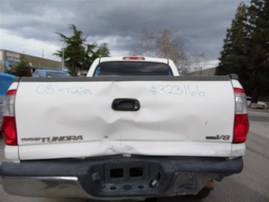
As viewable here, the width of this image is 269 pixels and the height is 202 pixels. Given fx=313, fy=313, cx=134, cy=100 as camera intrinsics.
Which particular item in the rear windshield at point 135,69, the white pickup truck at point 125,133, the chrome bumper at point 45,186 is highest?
the rear windshield at point 135,69

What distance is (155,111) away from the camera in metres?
3.06

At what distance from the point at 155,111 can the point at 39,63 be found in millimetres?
66143

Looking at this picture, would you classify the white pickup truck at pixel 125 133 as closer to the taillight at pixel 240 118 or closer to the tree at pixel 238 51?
the taillight at pixel 240 118

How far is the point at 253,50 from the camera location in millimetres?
36312

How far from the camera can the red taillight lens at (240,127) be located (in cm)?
307

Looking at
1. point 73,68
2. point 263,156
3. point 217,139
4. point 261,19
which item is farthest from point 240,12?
point 217,139

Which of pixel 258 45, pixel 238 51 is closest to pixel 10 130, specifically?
pixel 258 45

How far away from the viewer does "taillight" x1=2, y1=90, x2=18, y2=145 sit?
2939 mm

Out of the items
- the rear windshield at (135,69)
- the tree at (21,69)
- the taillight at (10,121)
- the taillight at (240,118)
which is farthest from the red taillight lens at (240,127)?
the tree at (21,69)

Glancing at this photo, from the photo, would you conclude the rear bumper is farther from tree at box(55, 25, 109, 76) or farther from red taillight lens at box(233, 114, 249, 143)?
tree at box(55, 25, 109, 76)

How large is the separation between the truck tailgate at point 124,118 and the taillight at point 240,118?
→ 0.18 ft

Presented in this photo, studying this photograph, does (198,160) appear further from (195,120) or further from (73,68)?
(73,68)

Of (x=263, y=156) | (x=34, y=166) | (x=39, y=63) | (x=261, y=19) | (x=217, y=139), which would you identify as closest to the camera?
(x=34, y=166)

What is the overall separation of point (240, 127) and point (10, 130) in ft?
7.30
